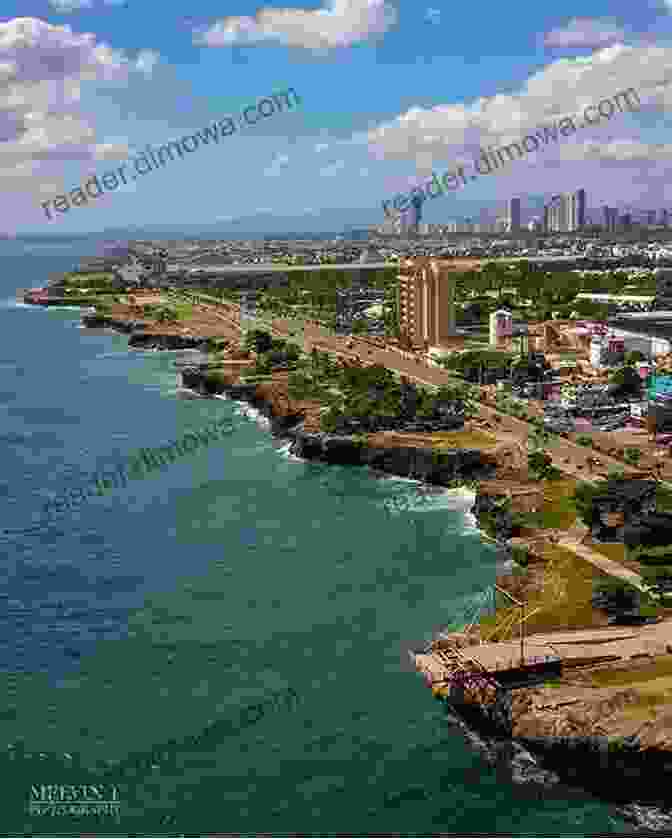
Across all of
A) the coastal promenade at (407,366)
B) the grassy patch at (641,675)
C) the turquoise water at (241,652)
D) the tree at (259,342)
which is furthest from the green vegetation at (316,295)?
the grassy patch at (641,675)

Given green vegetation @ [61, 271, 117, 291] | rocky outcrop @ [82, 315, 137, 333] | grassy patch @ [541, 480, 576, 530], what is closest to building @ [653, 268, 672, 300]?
rocky outcrop @ [82, 315, 137, 333]

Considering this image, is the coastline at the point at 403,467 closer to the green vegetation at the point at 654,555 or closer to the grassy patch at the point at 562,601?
the grassy patch at the point at 562,601

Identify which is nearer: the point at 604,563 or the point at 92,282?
the point at 604,563

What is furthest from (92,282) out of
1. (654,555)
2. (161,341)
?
(654,555)

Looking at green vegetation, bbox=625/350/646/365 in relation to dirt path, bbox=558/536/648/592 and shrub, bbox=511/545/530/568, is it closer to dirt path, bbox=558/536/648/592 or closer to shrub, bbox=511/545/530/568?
dirt path, bbox=558/536/648/592

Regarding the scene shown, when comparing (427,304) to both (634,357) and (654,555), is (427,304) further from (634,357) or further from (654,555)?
(654,555)
